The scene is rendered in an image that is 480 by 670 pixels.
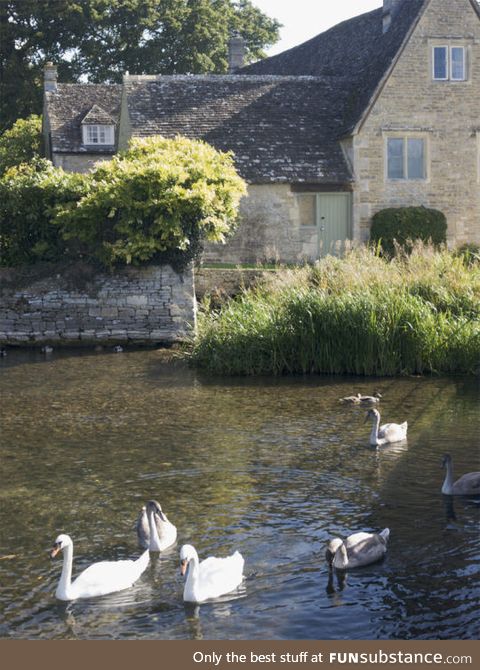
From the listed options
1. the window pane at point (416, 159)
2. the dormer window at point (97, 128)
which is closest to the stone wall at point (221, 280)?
the window pane at point (416, 159)

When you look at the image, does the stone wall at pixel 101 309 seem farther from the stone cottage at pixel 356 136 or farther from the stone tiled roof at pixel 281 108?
the stone tiled roof at pixel 281 108

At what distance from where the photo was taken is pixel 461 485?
36.4 ft

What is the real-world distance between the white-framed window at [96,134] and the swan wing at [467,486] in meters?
33.9

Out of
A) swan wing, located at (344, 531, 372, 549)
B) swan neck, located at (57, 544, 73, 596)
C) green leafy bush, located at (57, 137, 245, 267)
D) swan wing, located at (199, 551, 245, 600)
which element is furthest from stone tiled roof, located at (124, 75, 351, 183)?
swan neck, located at (57, 544, 73, 596)

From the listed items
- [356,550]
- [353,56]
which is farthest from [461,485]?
[353,56]

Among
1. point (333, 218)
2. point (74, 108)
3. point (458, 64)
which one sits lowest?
point (333, 218)

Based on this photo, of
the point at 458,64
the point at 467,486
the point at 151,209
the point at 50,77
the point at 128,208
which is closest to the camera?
the point at 467,486

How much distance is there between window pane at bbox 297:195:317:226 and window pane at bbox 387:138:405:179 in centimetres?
275

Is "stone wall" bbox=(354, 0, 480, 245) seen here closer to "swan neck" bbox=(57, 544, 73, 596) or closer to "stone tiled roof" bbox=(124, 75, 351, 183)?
"stone tiled roof" bbox=(124, 75, 351, 183)

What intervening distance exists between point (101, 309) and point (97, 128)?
768 inches

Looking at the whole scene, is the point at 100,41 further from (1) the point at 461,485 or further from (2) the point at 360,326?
(1) the point at 461,485

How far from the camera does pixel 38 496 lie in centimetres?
1141

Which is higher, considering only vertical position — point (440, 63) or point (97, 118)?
point (440, 63)

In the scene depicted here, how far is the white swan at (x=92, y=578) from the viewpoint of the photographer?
27.7 ft
